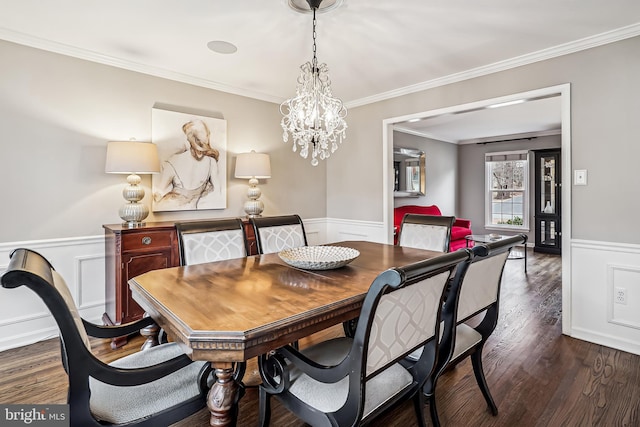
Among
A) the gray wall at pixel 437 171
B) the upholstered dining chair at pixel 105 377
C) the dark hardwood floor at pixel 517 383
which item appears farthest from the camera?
the gray wall at pixel 437 171

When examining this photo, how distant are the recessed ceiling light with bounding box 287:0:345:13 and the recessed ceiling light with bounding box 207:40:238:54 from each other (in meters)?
0.78

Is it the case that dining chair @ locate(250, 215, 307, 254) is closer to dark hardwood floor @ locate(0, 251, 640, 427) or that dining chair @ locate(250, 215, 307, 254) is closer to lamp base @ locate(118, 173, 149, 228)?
dark hardwood floor @ locate(0, 251, 640, 427)

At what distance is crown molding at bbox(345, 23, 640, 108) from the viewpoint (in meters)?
2.57

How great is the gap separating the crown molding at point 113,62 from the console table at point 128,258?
1436 mm

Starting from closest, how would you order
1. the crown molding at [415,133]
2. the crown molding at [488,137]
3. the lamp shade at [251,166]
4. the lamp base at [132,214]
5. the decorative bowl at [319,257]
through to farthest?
the decorative bowl at [319,257]
the lamp base at [132,214]
the lamp shade at [251,166]
the crown molding at [415,133]
the crown molding at [488,137]

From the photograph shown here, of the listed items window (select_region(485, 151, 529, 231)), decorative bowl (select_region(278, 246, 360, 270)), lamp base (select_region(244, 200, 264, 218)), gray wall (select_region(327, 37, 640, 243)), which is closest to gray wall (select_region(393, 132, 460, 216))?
window (select_region(485, 151, 529, 231))

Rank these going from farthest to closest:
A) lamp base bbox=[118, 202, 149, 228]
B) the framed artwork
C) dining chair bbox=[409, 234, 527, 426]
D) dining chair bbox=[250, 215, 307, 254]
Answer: the framed artwork → lamp base bbox=[118, 202, 149, 228] → dining chair bbox=[250, 215, 307, 254] → dining chair bbox=[409, 234, 527, 426]

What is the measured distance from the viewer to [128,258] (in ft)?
8.83

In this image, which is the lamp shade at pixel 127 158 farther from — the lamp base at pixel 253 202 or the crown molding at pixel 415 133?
→ the crown molding at pixel 415 133

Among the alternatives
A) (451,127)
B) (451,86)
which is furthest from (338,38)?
(451,127)

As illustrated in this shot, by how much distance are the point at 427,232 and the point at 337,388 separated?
6.28 ft

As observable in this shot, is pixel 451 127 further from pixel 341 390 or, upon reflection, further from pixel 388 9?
pixel 341 390

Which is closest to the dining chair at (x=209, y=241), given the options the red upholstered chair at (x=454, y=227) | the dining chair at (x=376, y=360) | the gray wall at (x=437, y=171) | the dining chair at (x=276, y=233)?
the dining chair at (x=276, y=233)

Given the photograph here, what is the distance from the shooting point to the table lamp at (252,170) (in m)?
3.69
